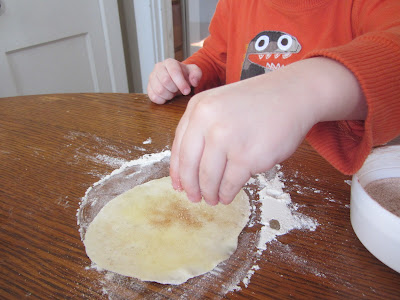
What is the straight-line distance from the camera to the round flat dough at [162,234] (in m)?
0.37

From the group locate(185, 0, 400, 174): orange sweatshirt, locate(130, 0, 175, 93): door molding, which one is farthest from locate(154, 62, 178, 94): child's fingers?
locate(130, 0, 175, 93): door molding

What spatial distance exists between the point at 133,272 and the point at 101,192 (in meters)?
0.18

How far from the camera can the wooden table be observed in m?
0.32

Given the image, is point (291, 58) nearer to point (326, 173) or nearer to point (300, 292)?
point (326, 173)

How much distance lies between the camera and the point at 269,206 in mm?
453

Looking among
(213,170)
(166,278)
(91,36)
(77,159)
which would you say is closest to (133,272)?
(166,278)

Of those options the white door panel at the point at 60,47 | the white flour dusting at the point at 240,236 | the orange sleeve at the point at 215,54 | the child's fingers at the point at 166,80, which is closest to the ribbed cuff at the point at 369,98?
the white flour dusting at the point at 240,236

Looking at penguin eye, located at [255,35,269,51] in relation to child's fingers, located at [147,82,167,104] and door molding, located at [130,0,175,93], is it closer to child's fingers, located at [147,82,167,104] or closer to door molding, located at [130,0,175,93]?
child's fingers, located at [147,82,167,104]

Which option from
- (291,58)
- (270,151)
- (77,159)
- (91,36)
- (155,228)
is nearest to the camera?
(270,151)

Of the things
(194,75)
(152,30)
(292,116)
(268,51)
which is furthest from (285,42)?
(152,30)

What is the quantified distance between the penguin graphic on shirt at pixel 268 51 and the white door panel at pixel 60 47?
93cm

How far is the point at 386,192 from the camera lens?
A: 40 cm

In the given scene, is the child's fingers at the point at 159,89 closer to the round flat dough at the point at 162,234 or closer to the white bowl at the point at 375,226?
the round flat dough at the point at 162,234

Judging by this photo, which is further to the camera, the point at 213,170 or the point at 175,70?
the point at 175,70
